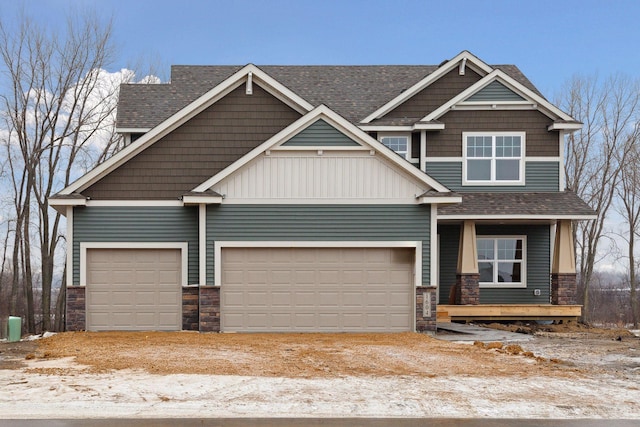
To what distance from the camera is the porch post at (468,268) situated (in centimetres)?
2205

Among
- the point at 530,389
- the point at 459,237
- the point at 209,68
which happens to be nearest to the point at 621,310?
the point at 459,237

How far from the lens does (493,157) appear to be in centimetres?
2314

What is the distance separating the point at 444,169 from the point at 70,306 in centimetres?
1219

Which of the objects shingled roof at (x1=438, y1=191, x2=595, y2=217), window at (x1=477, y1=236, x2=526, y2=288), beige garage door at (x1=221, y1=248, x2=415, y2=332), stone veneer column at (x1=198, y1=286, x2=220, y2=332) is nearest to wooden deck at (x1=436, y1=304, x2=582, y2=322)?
window at (x1=477, y1=236, x2=526, y2=288)

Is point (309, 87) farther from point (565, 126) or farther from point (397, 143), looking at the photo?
point (565, 126)

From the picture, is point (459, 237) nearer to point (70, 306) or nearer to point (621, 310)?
A: point (70, 306)

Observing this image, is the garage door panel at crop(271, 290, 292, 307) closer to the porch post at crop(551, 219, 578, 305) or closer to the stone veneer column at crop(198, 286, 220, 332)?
the stone veneer column at crop(198, 286, 220, 332)

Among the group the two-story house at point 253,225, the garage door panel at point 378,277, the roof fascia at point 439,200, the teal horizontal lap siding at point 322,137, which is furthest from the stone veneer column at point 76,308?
the roof fascia at point 439,200

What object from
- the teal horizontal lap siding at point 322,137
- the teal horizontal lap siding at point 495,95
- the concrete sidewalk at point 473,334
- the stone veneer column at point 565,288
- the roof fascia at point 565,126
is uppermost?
the teal horizontal lap siding at point 495,95

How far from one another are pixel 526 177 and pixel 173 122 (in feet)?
37.5

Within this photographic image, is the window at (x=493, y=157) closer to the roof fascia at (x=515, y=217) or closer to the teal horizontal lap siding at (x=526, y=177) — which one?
the teal horizontal lap siding at (x=526, y=177)

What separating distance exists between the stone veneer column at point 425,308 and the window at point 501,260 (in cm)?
581

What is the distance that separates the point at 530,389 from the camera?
10.5 metres

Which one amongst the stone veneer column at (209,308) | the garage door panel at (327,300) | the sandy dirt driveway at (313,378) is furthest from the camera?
the garage door panel at (327,300)
